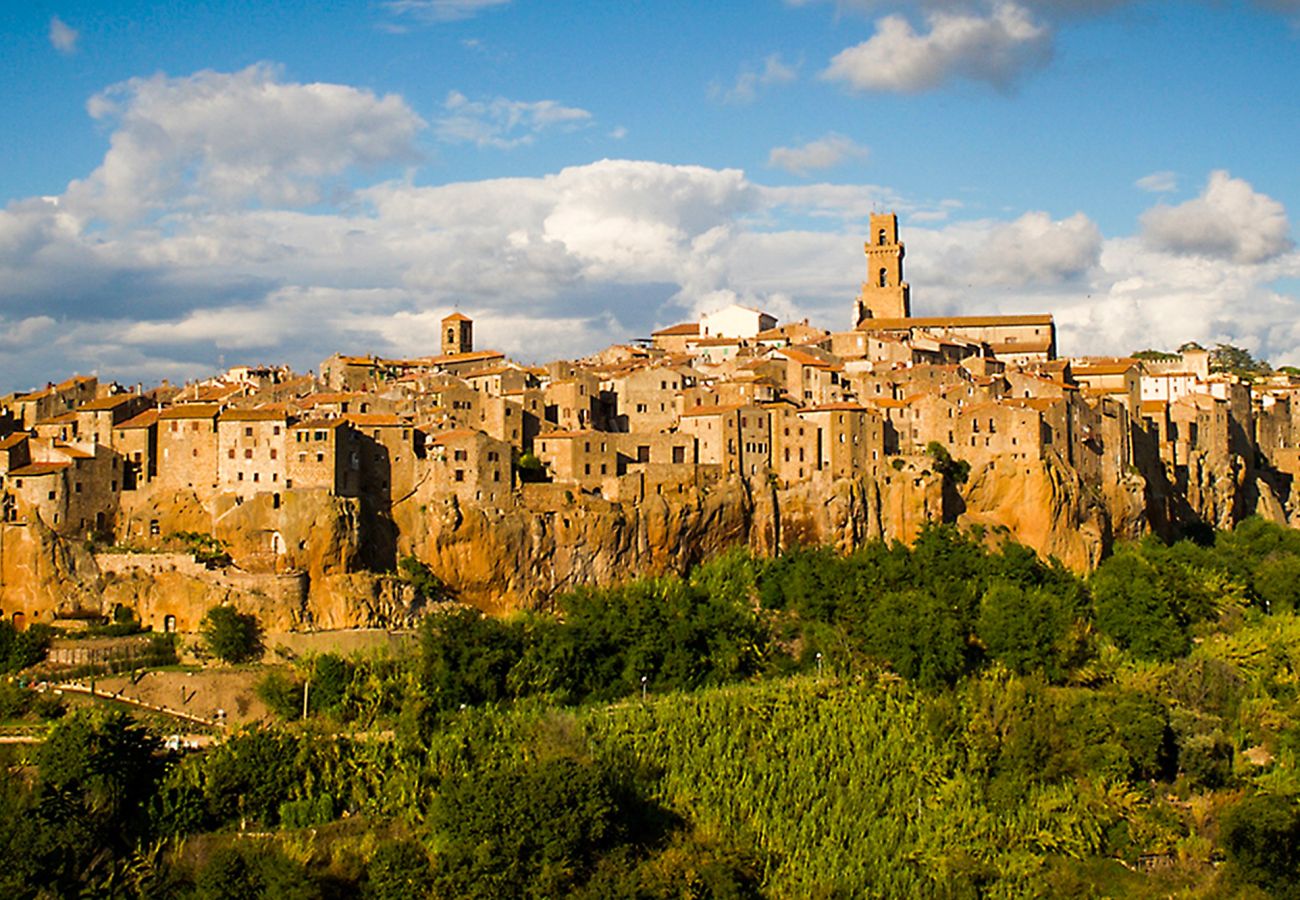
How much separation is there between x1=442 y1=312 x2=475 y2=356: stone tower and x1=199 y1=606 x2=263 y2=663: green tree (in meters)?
41.3

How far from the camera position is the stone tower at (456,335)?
9506 cm

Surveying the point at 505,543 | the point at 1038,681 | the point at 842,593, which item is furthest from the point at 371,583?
the point at 1038,681

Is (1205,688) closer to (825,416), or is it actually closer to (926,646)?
(926,646)

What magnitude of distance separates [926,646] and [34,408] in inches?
1489

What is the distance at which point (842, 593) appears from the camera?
6319 cm

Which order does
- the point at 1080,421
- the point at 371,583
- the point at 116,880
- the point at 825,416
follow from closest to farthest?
1. the point at 116,880
2. the point at 371,583
3. the point at 825,416
4. the point at 1080,421

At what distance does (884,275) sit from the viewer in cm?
10675

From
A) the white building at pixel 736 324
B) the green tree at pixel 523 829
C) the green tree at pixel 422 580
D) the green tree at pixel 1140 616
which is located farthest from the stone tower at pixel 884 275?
the green tree at pixel 523 829

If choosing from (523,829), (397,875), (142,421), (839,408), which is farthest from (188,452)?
(839,408)

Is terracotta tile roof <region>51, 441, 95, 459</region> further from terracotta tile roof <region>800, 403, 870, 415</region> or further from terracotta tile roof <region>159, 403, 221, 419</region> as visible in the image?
terracotta tile roof <region>800, 403, 870, 415</region>

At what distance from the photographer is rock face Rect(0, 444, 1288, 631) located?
55.3m

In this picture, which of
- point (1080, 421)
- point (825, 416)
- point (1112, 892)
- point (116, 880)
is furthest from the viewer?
point (1080, 421)

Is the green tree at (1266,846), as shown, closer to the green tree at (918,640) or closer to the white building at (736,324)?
the green tree at (918,640)

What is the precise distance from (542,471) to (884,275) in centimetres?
4853
